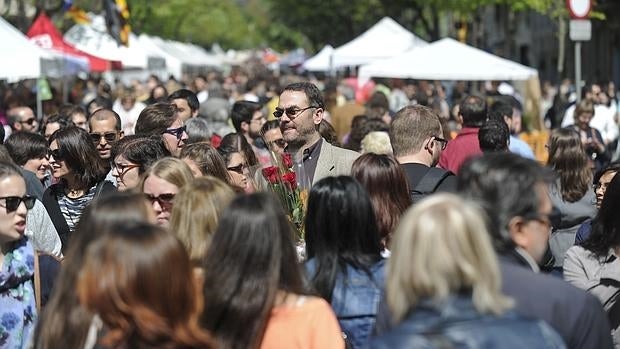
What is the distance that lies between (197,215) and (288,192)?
1.96 metres

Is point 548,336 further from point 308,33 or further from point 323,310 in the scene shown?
point 308,33

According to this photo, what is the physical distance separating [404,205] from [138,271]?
2.56m

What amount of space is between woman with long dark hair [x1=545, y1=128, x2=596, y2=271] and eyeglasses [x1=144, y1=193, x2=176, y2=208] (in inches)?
116

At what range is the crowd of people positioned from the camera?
12.0 feet

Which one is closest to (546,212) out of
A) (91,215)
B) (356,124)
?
(91,215)

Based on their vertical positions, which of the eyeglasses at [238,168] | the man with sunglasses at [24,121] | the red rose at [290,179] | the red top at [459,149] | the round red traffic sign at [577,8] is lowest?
the red top at [459,149]

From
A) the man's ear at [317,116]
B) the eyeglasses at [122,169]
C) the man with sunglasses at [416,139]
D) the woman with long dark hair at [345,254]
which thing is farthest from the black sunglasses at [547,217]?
the man's ear at [317,116]

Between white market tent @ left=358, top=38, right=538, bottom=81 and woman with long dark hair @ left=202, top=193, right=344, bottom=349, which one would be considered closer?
woman with long dark hair @ left=202, top=193, right=344, bottom=349

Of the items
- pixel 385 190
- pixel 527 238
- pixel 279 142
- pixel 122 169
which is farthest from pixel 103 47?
pixel 527 238

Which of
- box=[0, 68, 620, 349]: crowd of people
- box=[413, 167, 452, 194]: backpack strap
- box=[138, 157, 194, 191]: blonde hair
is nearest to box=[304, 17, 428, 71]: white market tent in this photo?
box=[0, 68, 620, 349]: crowd of people

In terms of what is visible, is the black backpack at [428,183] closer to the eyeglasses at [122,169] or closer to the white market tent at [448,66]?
the eyeglasses at [122,169]

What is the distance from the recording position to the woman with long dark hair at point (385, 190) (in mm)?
6188

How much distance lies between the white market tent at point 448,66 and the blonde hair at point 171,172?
12684 mm

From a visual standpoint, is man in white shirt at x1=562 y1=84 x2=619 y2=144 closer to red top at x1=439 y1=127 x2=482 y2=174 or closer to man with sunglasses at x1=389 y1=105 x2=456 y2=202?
red top at x1=439 y1=127 x2=482 y2=174
